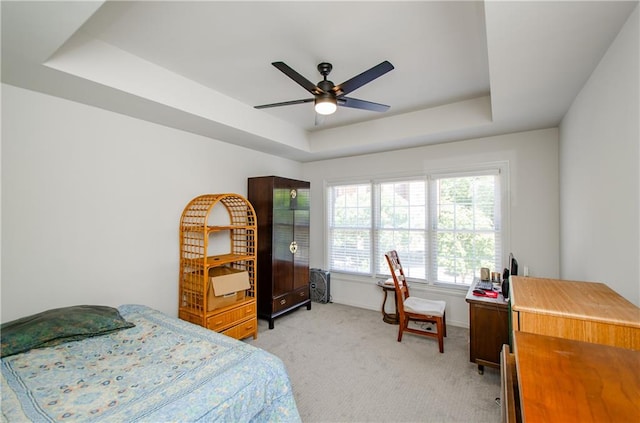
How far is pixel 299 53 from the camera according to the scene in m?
2.22

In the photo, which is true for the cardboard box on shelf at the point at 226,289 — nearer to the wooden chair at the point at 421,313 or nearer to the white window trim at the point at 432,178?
the wooden chair at the point at 421,313

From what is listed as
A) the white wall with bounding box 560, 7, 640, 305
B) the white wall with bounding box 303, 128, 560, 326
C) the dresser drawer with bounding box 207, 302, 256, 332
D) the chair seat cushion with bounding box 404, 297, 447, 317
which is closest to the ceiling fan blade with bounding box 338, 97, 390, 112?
the white wall with bounding box 560, 7, 640, 305

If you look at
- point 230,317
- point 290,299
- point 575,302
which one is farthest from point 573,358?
point 290,299

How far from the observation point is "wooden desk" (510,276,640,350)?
1.15 m

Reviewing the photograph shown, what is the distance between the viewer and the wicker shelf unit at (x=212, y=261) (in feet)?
9.39

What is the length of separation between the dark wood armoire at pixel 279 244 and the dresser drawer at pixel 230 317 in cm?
50

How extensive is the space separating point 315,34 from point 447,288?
135 inches

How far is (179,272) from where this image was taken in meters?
3.17

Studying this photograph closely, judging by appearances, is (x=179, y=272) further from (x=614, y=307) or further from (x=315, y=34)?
(x=614, y=307)

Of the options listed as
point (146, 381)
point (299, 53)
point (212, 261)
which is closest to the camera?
point (146, 381)

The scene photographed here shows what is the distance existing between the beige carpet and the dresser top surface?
3.74 feet

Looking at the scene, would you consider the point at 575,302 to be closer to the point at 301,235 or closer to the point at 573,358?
the point at 573,358

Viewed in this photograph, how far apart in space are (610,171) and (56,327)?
12.3 feet

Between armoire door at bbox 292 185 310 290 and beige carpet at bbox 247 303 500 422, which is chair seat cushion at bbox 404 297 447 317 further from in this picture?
armoire door at bbox 292 185 310 290
